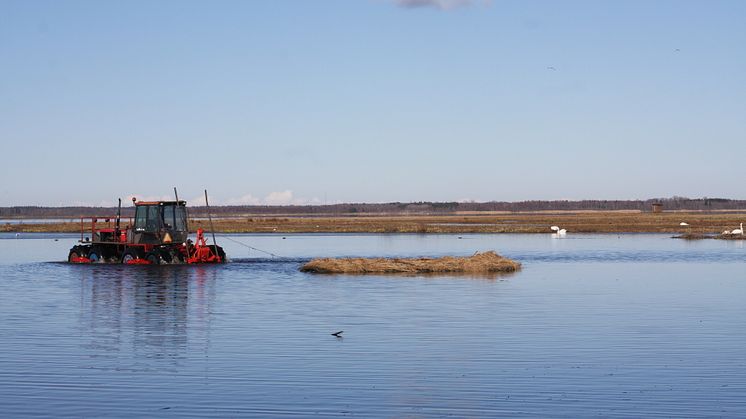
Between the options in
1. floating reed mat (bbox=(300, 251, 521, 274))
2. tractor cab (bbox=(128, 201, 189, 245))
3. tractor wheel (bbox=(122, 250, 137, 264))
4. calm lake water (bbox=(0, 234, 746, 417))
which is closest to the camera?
calm lake water (bbox=(0, 234, 746, 417))

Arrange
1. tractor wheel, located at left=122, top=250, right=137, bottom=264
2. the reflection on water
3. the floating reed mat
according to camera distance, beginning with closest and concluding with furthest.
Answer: the reflection on water, the floating reed mat, tractor wheel, located at left=122, top=250, right=137, bottom=264

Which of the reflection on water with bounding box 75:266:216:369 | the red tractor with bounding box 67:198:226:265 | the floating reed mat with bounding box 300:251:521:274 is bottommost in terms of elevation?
the reflection on water with bounding box 75:266:216:369

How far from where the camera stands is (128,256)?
50.6m

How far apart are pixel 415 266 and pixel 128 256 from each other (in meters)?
15.1

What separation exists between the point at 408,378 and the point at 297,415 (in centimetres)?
343

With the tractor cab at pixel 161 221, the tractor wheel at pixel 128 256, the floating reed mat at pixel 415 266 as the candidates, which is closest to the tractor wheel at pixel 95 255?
the tractor wheel at pixel 128 256

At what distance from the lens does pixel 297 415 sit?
1409 cm

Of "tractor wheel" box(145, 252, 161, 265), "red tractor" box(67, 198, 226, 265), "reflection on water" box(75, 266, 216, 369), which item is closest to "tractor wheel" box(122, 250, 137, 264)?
"red tractor" box(67, 198, 226, 265)

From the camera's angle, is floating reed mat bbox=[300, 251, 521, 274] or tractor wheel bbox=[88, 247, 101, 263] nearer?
floating reed mat bbox=[300, 251, 521, 274]

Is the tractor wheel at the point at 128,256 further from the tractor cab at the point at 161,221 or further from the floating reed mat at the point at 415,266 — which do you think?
the floating reed mat at the point at 415,266

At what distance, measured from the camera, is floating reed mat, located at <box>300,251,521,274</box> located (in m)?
44.3

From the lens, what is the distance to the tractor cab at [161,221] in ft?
161

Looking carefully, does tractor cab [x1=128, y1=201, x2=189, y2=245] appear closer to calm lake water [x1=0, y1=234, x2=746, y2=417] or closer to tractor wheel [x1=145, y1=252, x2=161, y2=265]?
tractor wheel [x1=145, y1=252, x2=161, y2=265]

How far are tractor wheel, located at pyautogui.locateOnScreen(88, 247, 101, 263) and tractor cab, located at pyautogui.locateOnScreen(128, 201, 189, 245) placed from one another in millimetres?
3531
